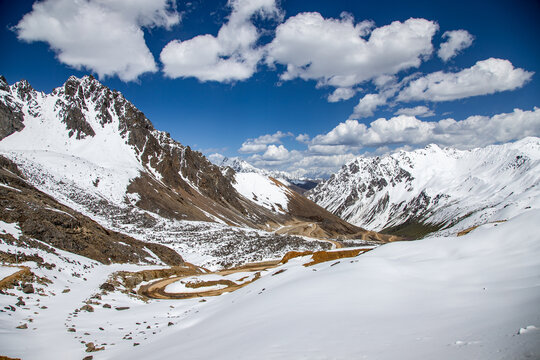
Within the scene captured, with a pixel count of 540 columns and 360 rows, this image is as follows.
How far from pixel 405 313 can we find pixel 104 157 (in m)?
101

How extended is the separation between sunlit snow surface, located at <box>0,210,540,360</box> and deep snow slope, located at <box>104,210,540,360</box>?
4cm

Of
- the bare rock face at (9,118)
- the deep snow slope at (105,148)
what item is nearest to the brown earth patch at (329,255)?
the deep snow slope at (105,148)

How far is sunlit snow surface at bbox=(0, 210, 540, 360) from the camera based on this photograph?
6.73 meters

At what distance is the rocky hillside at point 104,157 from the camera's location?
6694 cm

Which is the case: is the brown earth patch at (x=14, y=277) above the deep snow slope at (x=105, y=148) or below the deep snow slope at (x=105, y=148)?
below

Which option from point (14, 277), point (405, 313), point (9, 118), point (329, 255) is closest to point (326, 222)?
point (329, 255)

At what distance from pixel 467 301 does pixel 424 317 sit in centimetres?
191

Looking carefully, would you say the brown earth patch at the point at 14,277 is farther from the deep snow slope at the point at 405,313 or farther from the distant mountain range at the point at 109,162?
the distant mountain range at the point at 109,162

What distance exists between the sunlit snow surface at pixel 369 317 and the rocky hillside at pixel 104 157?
165ft

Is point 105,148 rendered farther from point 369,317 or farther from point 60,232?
point 369,317

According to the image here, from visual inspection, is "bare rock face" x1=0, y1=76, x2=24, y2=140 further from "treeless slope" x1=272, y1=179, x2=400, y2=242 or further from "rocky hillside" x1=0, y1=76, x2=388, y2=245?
"treeless slope" x1=272, y1=179, x2=400, y2=242

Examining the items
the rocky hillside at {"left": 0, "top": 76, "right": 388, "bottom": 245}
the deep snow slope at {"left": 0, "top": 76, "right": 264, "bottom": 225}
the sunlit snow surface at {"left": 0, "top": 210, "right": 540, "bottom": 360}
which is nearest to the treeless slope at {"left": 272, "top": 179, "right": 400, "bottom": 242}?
the rocky hillside at {"left": 0, "top": 76, "right": 388, "bottom": 245}

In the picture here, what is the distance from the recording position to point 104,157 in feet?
309

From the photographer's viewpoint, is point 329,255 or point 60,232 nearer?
point 60,232
